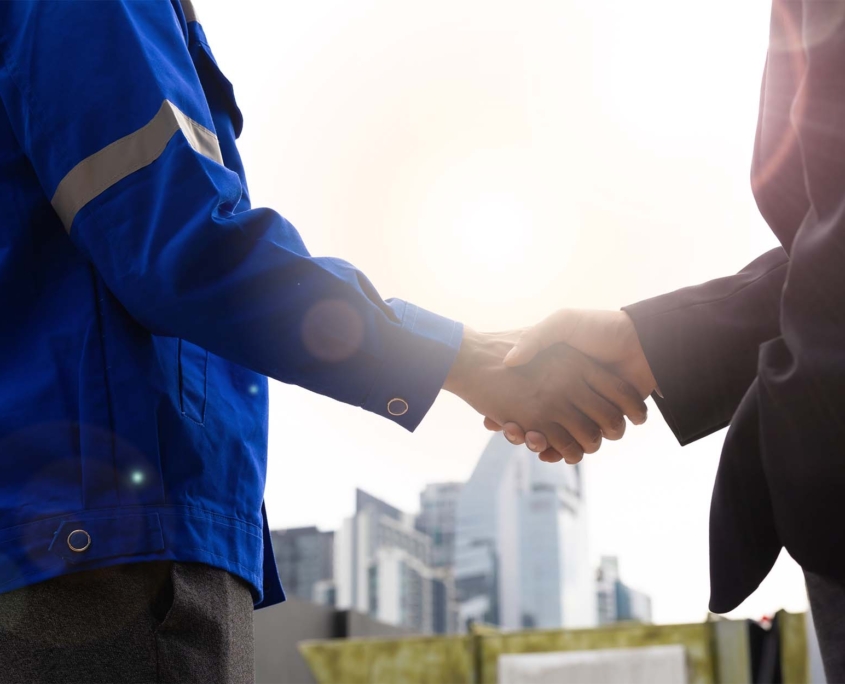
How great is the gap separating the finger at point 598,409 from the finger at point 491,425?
0.16m

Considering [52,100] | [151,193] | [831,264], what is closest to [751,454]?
[831,264]

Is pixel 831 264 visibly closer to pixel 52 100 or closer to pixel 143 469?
pixel 143 469

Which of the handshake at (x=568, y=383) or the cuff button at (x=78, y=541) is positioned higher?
the handshake at (x=568, y=383)

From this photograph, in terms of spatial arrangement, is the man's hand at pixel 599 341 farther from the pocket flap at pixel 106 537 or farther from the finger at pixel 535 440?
the pocket flap at pixel 106 537

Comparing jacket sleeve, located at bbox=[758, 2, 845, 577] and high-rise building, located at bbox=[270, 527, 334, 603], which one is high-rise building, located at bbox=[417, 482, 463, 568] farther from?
jacket sleeve, located at bbox=[758, 2, 845, 577]

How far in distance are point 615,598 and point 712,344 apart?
60.9 metres

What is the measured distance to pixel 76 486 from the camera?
3.04 feet

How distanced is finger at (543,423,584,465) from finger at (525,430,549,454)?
1cm

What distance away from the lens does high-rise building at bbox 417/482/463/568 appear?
55.9 meters

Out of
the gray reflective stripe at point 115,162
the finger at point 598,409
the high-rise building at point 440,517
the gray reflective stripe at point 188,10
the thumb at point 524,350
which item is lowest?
the finger at point 598,409

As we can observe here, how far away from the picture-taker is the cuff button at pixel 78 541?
2.95 feet

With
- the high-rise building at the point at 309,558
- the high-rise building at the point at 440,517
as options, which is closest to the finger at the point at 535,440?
the high-rise building at the point at 309,558

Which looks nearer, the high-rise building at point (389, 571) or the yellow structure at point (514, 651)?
the yellow structure at point (514, 651)

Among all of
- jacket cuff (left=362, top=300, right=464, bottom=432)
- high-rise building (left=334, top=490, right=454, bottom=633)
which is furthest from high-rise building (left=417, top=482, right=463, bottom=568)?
jacket cuff (left=362, top=300, right=464, bottom=432)
